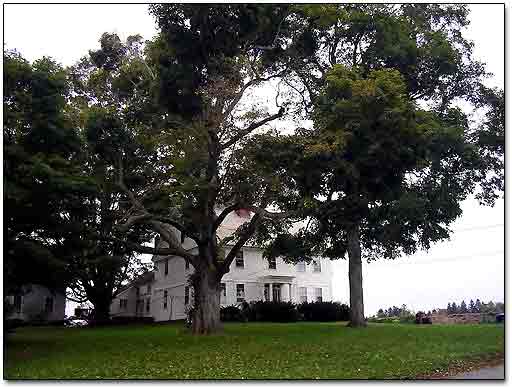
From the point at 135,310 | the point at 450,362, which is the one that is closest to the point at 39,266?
the point at 450,362

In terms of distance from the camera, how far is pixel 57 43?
8.70 meters

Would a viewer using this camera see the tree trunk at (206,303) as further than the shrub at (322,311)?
No

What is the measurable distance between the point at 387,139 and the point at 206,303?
6086mm

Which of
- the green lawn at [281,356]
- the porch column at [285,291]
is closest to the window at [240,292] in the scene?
the porch column at [285,291]

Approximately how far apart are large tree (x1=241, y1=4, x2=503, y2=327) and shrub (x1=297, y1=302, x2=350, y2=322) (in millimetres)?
4250

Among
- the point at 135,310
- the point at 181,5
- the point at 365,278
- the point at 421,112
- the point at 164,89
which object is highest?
the point at 181,5

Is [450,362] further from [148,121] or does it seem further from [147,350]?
[148,121]

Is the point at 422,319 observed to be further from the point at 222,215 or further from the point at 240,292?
the point at 240,292

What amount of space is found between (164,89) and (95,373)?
6112 mm

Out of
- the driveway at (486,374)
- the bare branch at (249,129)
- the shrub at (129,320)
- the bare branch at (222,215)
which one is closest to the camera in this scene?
the driveway at (486,374)

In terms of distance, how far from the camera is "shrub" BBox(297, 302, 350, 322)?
46.4 feet

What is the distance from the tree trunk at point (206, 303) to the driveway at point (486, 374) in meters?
6.56

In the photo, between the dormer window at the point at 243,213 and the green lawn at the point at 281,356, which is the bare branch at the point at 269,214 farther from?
the green lawn at the point at 281,356

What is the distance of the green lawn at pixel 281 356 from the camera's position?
6.55 metres
